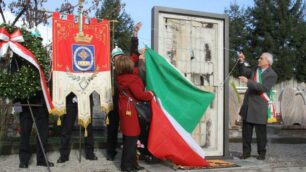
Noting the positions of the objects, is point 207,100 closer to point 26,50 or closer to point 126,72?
point 126,72

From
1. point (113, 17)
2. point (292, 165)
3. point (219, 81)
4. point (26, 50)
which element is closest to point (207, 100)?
point (219, 81)

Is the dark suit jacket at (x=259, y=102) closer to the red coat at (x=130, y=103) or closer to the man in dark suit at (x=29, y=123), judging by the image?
the red coat at (x=130, y=103)

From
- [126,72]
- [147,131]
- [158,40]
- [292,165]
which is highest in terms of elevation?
[158,40]

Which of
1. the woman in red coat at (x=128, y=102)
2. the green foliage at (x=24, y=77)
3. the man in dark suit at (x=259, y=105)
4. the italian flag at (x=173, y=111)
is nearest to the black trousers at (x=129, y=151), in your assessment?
the woman in red coat at (x=128, y=102)

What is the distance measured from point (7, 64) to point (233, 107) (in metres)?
7.91

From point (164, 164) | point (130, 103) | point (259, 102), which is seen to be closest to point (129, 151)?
point (130, 103)

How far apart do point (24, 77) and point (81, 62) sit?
1037mm

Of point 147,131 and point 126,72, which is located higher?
point 126,72

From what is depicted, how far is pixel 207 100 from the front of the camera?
23.1 ft

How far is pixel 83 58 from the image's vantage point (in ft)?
23.0

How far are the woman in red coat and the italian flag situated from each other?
29cm

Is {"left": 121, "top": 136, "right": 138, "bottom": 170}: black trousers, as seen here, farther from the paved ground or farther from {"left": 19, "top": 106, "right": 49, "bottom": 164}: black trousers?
{"left": 19, "top": 106, "right": 49, "bottom": 164}: black trousers

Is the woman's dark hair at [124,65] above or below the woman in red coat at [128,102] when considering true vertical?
above

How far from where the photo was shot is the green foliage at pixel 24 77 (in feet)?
20.5
